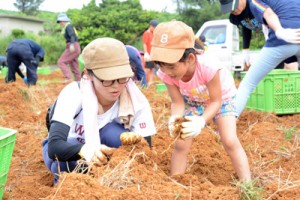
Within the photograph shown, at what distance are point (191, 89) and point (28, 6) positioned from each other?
214 ft

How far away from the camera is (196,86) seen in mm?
2711

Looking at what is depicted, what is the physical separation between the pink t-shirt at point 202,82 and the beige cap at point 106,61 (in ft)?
1.57

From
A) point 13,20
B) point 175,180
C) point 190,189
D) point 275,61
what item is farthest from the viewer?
point 13,20

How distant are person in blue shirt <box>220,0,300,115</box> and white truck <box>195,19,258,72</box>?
7508mm

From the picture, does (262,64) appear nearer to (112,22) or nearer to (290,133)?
(290,133)

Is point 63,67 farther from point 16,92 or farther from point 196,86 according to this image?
point 196,86

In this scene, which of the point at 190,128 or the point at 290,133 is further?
the point at 290,133

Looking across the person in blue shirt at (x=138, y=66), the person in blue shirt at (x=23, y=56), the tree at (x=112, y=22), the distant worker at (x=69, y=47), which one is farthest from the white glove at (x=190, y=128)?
the tree at (x=112, y=22)

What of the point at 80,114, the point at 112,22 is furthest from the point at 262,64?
the point at 112,22

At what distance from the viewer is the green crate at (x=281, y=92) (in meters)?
5.16

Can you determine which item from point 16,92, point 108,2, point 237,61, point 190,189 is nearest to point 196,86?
point 190,189

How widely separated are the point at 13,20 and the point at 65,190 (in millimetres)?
40688

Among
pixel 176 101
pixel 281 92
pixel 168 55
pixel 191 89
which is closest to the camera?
pixel 168 55

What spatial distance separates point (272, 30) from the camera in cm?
391
